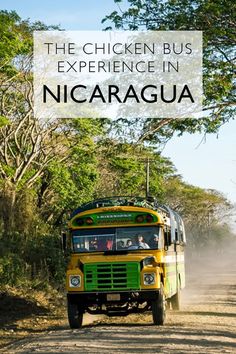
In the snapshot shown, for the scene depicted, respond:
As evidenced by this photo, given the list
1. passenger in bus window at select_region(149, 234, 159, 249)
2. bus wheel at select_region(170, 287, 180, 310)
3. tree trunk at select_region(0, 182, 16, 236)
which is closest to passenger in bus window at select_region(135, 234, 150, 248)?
passenger in bus window at select_region(149, 234, 159, 249)

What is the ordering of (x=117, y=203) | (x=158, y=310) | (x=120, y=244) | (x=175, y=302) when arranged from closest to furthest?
(x=158, y=310), (x=120, y=244), (x=117, y=203), (x=175, y=302)

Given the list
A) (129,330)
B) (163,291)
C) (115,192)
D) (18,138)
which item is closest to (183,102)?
(163,291)

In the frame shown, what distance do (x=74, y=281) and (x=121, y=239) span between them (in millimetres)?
1541

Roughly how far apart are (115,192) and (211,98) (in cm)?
3104

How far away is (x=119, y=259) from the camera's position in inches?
659

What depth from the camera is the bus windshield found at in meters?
17.2

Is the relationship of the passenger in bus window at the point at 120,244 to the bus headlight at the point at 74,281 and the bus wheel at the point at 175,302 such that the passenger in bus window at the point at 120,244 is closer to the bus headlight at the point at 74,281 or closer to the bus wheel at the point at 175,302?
the bus headlight at the point at 74,281

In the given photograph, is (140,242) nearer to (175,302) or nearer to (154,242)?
(154,242)

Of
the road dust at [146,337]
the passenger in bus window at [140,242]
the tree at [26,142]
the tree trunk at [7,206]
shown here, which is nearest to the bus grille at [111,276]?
the passenger in bus window at [140,242]

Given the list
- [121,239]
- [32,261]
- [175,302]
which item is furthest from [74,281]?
[32,261]

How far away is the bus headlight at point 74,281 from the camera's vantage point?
16.8 metres

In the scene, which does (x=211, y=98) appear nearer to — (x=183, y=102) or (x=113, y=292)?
(x=183, y=102)

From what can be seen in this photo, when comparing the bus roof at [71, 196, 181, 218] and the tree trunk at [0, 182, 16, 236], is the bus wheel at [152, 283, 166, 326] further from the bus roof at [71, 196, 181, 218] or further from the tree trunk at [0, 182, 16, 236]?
the tree trunk at [0, 182, 16, 236]

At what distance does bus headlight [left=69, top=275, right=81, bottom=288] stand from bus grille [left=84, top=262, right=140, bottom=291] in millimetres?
166
